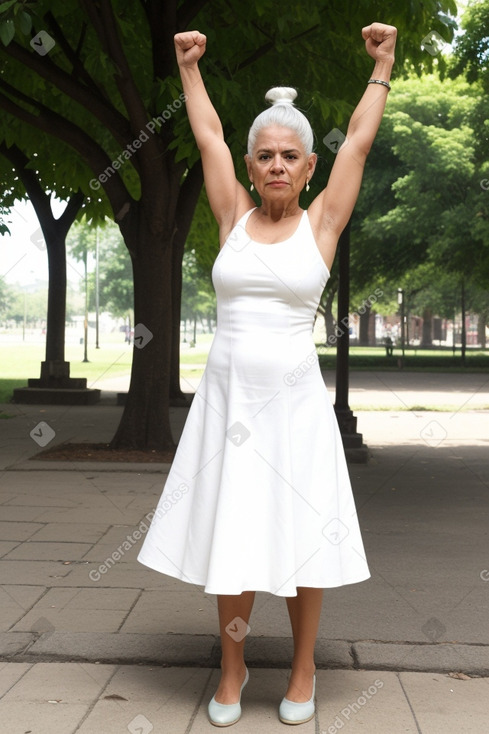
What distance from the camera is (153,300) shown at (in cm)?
1131

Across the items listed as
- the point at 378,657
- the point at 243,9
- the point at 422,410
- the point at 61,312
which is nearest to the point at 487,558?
the point at 378,657

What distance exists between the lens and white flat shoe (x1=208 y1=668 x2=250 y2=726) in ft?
11.8

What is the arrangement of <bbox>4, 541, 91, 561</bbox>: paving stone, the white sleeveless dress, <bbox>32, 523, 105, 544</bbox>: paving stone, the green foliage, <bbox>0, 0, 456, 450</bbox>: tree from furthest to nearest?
the green foliage, <bbox>0, 0, 456, 450</bbox>: tree, <bbox>32, 523, 105, 544</bbox>: paving stone, <bbox>4, 541, 91, 561</bbox>: paving stone, the white sleeveless dress

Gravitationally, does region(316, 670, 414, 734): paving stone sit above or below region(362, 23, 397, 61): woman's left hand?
below

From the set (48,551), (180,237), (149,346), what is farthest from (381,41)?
(180,237)

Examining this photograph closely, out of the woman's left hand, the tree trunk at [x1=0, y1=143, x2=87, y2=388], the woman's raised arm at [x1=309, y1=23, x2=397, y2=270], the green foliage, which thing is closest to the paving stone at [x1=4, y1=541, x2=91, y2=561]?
the woman's raised arm at [x1=309, y1=23, x2=397, y2=270]

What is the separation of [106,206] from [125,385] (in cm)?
808

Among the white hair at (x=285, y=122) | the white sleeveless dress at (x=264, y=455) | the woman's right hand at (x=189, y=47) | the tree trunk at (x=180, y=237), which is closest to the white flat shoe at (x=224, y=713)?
the white sleeveless dress at (x=264, y=455)

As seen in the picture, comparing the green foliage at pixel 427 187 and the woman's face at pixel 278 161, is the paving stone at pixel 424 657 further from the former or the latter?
the green foliage at pixel 427 187

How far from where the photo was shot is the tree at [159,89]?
10367 mm

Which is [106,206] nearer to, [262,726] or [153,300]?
[153,300]

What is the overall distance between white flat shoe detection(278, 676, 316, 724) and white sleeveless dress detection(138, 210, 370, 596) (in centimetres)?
45

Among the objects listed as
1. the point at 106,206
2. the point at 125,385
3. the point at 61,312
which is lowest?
the point at 125,385

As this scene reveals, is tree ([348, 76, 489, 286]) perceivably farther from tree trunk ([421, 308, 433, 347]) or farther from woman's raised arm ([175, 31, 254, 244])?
tree trunk ([421, 308, 433, 347])
